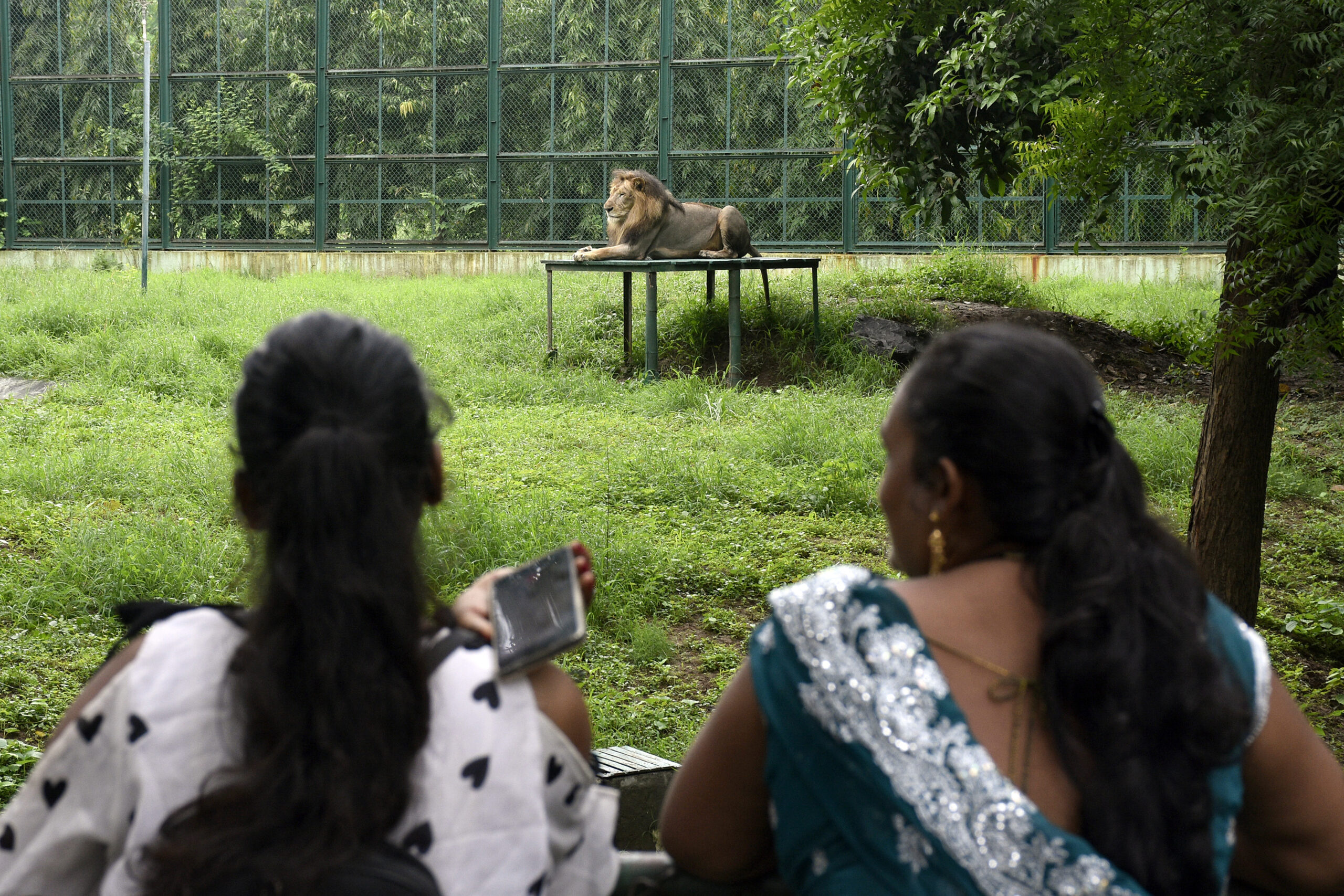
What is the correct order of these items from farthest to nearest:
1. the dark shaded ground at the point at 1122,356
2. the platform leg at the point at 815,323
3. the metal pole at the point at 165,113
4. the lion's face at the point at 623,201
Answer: the metal pole at the point at 165,113 < the lion's face at the point at 623,201 < the platform leg at the point at 815,323 < the dark shaded ground at the point at 1122,356

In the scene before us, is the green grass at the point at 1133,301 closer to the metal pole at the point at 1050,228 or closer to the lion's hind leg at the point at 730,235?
the metal pole at the point at 1050,228

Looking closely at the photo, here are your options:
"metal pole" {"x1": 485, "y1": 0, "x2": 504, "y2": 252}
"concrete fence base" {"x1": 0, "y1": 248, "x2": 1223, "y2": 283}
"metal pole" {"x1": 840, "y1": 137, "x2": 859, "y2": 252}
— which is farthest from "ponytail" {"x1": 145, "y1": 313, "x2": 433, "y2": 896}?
"metal pole" {"x1": 485, "y1": 0, "x2": 504, "y2": 252}

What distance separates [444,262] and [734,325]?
8.07 m

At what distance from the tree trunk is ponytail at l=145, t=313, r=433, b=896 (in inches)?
130

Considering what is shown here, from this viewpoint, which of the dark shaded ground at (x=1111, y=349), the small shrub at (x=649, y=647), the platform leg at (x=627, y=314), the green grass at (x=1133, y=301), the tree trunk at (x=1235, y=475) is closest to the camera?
the tree trunk at (x=1235, y=475)

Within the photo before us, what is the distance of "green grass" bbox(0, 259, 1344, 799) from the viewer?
188 inches

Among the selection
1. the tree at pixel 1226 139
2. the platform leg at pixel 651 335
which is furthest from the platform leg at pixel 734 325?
the tree at pixel 1226 139

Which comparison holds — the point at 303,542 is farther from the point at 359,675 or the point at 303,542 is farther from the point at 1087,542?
the point at 1087,542

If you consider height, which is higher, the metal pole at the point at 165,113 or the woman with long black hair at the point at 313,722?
the metal pole at the point at 165,113

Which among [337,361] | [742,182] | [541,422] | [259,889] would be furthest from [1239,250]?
[742,182]

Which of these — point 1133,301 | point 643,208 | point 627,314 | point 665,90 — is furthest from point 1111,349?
point 665,90

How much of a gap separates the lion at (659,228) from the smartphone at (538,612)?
10.0 meters

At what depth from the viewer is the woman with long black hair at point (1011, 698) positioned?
4.42ft

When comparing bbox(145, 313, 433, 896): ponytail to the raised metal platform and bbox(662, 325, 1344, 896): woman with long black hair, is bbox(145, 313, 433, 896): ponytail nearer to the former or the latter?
bbox(662, 325, 1344, 896): woman with long black hair
